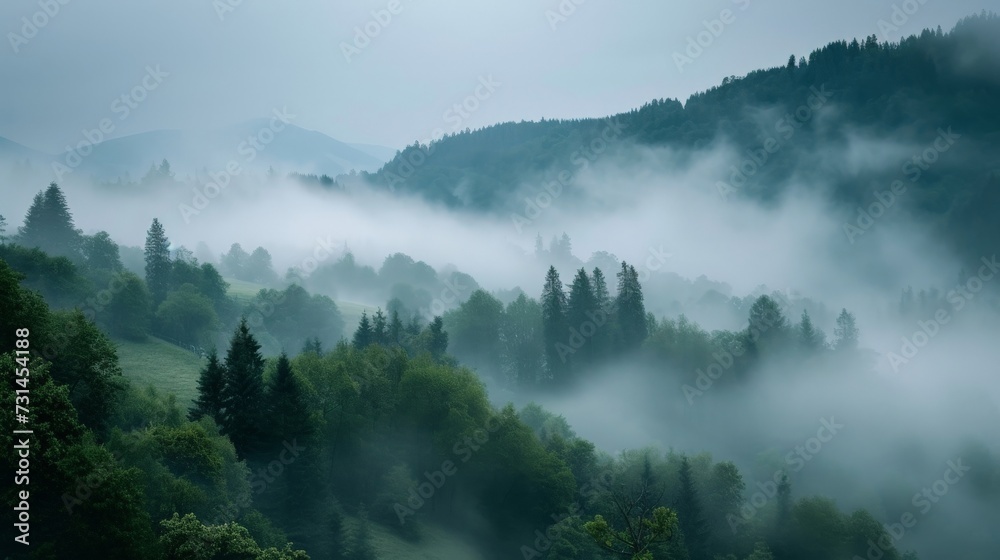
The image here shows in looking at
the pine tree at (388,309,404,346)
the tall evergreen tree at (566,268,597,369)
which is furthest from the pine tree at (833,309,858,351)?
the pine tree at (388,309,404,346)

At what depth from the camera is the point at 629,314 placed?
12288 centimetres

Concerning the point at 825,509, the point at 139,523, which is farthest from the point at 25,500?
the point at 825,509

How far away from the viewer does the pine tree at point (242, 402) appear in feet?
168

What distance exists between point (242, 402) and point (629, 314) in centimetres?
8218

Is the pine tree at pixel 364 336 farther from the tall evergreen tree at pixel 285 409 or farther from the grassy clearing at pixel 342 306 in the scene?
the tall evergreen tree at pixel 285 409

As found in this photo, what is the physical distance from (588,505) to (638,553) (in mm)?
43482

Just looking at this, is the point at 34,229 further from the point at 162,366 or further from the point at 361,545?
the point at 361,545

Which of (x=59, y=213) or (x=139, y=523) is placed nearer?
(x=139, y=523)

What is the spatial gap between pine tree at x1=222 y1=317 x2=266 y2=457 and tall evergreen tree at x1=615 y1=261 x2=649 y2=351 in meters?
79.6

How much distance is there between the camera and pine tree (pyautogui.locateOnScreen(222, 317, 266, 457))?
51062mm

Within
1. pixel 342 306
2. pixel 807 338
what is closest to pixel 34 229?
pixel 342 306

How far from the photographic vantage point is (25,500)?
30719 mm

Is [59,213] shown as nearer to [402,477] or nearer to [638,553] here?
[402,477]

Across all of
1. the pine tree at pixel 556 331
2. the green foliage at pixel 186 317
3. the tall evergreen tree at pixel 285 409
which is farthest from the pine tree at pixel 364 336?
the tall evergreen tree at pixel 285 409
